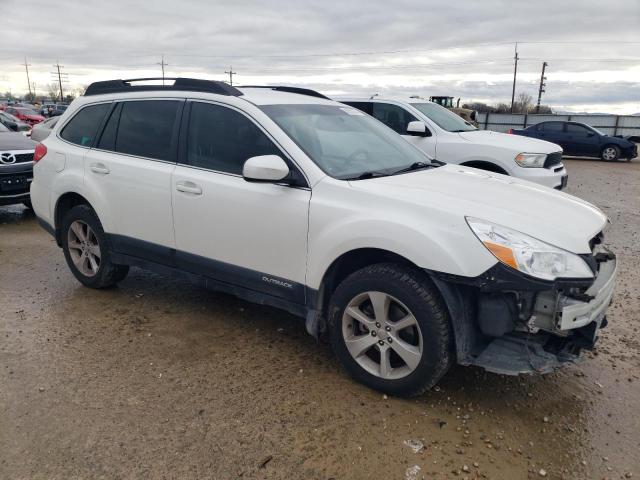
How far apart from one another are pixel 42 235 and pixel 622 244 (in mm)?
7787

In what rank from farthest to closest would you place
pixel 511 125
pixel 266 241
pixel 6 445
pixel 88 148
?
pixel 511 125, pixel 88 148, pixel 266 241, pixel 6 445

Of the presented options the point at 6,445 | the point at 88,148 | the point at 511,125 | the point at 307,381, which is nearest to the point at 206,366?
the point at 307,381

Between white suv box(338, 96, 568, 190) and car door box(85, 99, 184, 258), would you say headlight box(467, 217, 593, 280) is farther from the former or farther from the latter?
white suv box(338, 96, 568, 190)

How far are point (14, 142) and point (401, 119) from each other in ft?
19.9

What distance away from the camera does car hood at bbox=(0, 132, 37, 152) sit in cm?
801

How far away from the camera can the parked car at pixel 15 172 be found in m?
7.71

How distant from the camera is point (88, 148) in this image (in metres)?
4.77

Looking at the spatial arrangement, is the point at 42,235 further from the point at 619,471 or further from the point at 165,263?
the point at 619,471

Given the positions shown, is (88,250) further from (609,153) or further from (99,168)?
(609,153)

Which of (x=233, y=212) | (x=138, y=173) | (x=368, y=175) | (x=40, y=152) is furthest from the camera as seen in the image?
(x=40, y=152)

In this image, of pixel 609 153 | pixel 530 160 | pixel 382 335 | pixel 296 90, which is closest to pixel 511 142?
pixel 530 160

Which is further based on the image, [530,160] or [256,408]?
[530,160]

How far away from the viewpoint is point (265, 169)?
329cm

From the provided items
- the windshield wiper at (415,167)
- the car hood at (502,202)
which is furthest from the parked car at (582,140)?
the car hood at (502,202)
